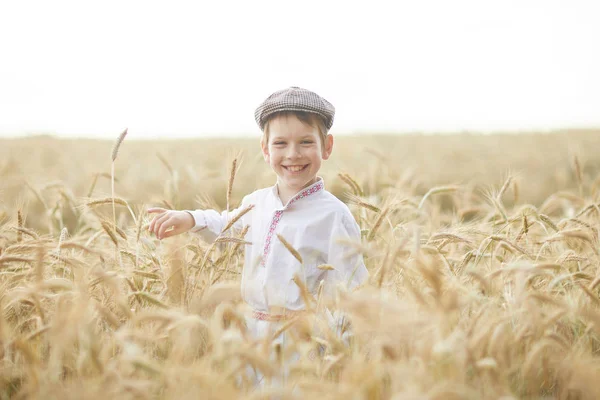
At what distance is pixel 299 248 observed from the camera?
212cm

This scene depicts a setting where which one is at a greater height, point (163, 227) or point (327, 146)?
point (327, 146)

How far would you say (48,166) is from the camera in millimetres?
8109

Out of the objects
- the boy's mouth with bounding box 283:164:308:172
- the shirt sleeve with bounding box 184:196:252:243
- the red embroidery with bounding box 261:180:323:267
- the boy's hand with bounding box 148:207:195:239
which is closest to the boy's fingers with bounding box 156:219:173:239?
the boy's hand with bounding box 148:207:195:239

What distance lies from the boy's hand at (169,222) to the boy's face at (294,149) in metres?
0.45

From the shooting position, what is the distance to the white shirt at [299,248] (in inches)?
81.3

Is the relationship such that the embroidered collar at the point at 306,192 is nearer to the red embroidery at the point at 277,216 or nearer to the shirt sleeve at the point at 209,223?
the red embroidery at the point at 277,216

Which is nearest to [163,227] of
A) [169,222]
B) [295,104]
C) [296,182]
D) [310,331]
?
[169,222]

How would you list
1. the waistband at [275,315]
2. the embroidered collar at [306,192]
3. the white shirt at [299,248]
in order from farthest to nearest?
the embroidered collar at [306,192] → the white shirt at [299,248] → the waistband at [275,315]

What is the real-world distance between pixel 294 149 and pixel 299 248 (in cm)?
42

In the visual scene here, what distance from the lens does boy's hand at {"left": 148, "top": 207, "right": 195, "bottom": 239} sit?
2146 mm

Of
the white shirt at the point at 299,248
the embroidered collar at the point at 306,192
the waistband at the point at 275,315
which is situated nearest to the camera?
Result: the waistband at the point at 275,315

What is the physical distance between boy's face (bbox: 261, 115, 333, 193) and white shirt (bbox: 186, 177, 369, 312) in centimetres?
9

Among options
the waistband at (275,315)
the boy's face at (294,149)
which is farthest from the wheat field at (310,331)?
the boy's face at (294,149)

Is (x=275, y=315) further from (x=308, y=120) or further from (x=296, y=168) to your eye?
(x=308, y=120)
